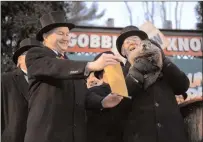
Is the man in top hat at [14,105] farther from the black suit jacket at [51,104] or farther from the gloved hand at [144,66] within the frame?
the gloved hand at [144,66]

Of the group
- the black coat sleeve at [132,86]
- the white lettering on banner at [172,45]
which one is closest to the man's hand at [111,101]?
the black coat sleeve at [132,86]

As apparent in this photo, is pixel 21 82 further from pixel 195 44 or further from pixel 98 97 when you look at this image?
pixel 195 44

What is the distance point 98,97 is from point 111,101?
224 millimetres

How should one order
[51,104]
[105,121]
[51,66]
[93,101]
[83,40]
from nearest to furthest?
1. [51,66]
2. [51,104]
3. [93,101]
4. [105,121]
5. [83,40]

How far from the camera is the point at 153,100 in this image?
296 centimetres

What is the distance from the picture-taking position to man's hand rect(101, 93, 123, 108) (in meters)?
2.82

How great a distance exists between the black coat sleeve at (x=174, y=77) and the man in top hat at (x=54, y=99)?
2.02ft

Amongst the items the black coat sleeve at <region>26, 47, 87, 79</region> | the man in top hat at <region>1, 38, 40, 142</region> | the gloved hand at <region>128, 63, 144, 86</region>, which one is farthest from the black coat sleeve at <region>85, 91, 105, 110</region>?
the man in top hat at <region>1, 38, 40, 142</region>

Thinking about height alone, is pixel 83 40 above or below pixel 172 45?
above

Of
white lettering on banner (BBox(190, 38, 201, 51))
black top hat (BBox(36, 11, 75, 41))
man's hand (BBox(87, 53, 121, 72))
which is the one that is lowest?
white lettering on banner (BBox(190, 38, 201, 51))

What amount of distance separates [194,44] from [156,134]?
7.71 meters

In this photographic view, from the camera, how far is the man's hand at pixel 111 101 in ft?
9.25

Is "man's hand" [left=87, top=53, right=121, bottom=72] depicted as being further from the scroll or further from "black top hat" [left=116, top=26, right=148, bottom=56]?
"black top hat" [left=116, top=26, right=148, bottom=56]

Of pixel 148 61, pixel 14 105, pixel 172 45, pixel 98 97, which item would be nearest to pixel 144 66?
pixel 148 61
